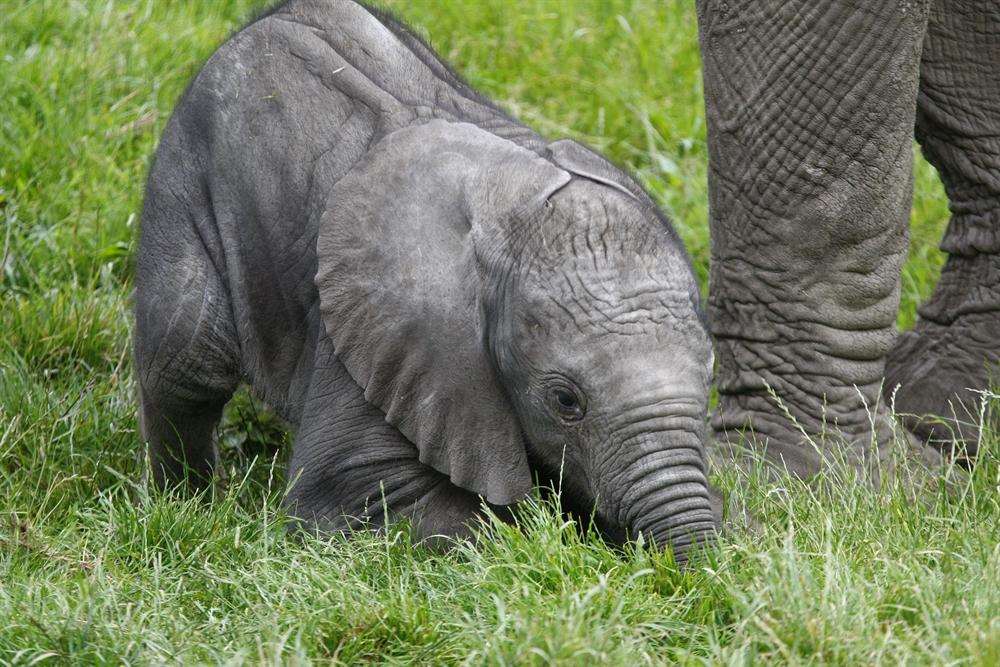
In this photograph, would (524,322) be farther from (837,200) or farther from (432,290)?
(837,200)

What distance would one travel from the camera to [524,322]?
3.89 meters

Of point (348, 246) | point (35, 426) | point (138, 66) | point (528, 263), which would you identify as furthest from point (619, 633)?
point (138, 66)

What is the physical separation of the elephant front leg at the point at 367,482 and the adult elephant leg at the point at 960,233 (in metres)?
1.62

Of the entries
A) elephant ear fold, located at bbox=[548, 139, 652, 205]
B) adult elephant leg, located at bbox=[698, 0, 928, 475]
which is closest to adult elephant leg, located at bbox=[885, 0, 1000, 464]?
adult elephant leg, located at bbox=[698, 0, 928, 475]

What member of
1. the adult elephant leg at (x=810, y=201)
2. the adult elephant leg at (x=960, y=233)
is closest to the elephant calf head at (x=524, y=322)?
the adult elephant leg at (x=810, y=201)

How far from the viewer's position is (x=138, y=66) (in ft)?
22.9

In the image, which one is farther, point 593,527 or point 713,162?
point 713,162

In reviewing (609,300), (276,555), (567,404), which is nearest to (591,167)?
(609,300)

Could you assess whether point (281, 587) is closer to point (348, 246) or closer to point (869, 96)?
point (348, 246)

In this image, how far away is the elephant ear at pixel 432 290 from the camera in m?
3.99

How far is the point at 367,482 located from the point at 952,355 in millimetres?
2111

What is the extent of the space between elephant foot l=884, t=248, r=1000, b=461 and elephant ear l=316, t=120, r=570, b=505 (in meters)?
1.68

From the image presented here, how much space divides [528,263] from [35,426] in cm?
175

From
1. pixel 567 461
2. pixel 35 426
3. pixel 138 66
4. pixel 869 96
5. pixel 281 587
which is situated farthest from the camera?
pixel 138 66
